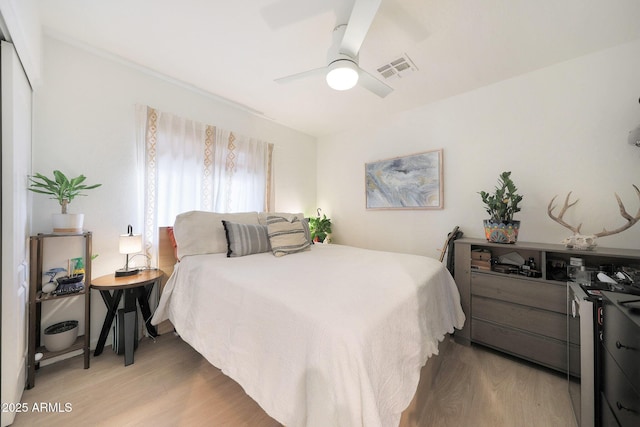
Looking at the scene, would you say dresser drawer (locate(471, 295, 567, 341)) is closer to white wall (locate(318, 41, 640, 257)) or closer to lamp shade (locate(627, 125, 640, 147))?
white wall (locate(318, 41, 640, 257))

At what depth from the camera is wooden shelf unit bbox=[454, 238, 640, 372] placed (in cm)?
171

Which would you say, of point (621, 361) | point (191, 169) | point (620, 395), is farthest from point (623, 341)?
point (191, 169)

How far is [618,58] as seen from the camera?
1.89 m

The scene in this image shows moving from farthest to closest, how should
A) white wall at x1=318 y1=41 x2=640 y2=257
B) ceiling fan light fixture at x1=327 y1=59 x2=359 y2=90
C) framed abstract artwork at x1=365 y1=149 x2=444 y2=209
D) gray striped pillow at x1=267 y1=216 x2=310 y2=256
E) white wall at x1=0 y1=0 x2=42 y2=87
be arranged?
framed abstract artwork at x1=365 y1=149 x2=444 y2=209 → gray striped pillow at x1=267 y1=216 x2=310 y2=256 → white wall at x1=318 y1=41 x2=640 y2=257 → ceiling fan light fixture at x1=327 y1=59 x2=359 y2=90 → white wall at x1=0 y1=0 x2=42 y2=87

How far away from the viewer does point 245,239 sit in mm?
2145

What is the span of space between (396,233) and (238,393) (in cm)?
254

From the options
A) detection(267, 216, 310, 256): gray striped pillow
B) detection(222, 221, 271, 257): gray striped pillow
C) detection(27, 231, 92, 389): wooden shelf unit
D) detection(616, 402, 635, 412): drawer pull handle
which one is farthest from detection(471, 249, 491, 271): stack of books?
detection(27, 231, 92, 389): wooden shelf unit

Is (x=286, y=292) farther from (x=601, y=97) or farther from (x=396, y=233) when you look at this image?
(x=601, y=97)

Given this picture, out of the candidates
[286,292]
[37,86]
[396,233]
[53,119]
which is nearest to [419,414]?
[286,292]

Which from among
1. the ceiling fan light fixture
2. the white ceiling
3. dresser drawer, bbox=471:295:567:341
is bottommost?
dresser drawer, bbox=471:295:567:341

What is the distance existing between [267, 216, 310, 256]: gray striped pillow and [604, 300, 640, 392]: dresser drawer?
200 cm

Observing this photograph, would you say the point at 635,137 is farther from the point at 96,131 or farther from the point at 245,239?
the point at 96,131

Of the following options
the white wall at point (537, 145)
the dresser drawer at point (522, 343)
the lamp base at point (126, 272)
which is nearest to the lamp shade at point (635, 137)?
the white wall at point (537, 145)

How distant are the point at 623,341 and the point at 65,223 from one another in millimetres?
3293
